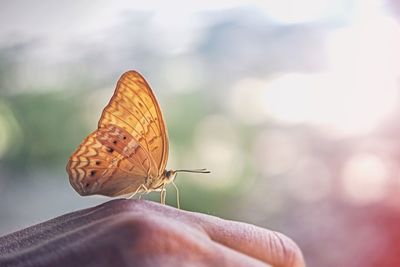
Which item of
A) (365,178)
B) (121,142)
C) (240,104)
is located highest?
(121,142)

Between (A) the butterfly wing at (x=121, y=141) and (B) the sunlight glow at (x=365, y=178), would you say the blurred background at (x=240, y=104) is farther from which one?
(A) the butterfly wing at (x=121, y=141)

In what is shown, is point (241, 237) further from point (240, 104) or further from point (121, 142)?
point (240, 104)

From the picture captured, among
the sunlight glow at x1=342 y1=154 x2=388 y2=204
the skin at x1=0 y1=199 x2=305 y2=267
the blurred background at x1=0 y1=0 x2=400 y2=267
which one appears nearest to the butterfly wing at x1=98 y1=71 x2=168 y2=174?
the skin at x1=0 y1=199 x2=305 y2=267

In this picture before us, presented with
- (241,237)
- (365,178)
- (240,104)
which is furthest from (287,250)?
(240,104)

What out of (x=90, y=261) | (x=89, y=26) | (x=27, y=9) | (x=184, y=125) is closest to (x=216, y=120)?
(x=184, y=125)

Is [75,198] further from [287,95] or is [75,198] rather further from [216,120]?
[287,95]

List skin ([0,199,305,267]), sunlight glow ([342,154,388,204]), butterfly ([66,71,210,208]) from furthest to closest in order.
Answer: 1. sunlight glow ([342,154,388,204])
2. butterfly ([66,71,210,208])
3. skin ([0,199,305,267])

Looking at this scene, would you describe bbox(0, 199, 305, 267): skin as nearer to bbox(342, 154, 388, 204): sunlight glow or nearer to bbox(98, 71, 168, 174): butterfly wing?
bbox(98, 71, 168, 174): butterfly wing

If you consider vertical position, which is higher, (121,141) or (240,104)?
(121,141)
